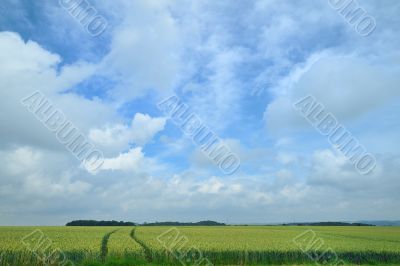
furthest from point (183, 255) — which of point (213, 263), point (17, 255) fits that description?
point (17, 255)

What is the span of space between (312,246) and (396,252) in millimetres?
5286

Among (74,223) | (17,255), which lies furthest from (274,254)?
(74,223)

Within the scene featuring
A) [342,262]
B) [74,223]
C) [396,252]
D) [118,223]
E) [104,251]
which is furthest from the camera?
[74,223]

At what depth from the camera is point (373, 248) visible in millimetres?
26812

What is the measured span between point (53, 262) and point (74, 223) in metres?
103

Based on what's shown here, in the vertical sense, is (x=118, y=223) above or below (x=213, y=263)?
above

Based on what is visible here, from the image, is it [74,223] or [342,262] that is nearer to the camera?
[342,262]

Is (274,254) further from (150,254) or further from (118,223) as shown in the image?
(118,223)

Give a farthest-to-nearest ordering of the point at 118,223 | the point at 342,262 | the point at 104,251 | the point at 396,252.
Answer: the point at 118,223 < the point at 396,252 < the point at 342,262 < the point at 104,251

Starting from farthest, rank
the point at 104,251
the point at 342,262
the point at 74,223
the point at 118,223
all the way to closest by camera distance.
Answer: the point at 74,223, the point at 118,223, the point at 342,262, the point at 104,251

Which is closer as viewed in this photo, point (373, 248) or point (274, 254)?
point (274, 254)

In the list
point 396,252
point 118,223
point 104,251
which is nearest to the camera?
point 104,251

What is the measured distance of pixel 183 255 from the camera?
22781mm

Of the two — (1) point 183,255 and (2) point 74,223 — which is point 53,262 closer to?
(1) point 183,255
